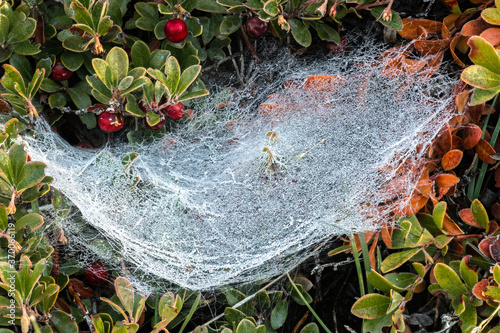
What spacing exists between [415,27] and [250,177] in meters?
1.29

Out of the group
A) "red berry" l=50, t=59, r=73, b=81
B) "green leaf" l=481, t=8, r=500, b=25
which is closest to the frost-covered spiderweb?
"red berry" l=50, t=59, r=73, b=81

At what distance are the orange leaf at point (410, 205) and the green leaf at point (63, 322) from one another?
1.62 meters

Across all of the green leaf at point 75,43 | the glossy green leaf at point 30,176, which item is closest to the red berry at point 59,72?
the green leaf at point 75,43

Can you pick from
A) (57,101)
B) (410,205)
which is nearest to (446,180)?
(410,205)

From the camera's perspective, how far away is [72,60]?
2348 millimetres

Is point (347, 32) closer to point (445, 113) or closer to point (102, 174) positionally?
point (445, 113)

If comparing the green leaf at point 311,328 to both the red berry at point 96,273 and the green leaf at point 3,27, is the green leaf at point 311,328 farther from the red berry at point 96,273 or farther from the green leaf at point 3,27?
the green leaf at point 3,27

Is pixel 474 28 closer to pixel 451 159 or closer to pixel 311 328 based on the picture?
pixel 451 159

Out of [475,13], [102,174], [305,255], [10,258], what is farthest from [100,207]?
[475,13]

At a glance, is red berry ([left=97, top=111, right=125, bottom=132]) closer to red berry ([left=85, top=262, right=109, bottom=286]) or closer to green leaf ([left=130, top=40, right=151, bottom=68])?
green leaf ([left=130, top=40, right=151, bottom=68])

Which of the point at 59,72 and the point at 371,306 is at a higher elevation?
the point at 59,72

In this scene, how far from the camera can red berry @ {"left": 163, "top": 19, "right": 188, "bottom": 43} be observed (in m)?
2.28

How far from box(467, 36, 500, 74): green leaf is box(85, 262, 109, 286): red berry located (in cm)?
212

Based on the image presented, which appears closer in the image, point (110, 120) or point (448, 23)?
point (110, 120)
